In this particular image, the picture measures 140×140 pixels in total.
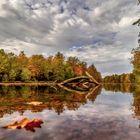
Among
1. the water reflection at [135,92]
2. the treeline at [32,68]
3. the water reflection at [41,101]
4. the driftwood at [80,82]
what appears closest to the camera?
the water reflection at [41,101]

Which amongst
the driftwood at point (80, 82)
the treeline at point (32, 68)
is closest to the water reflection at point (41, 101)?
the driftwood at point (80, 82)

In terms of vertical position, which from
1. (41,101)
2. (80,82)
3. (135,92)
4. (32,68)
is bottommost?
(41,101)

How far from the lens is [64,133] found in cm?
913

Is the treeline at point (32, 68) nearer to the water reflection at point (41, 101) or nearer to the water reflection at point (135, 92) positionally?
the water reflection at point (135, 92)

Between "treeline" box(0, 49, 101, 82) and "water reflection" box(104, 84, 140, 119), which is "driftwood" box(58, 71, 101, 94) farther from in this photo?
"treeline" box(0, 49, 101, 82)

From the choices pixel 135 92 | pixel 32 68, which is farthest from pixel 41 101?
pixel 32 68

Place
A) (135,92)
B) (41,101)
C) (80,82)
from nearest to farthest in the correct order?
(41,101)
(135,92)
(80,82)

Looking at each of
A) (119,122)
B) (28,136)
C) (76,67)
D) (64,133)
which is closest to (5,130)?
(28,136)

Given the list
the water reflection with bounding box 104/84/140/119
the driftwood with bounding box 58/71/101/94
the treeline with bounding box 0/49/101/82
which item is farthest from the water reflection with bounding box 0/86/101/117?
the treeline with bounding box 0/49/101/82

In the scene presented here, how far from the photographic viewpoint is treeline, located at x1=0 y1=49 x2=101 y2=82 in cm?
7994

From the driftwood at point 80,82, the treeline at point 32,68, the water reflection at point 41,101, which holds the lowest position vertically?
the water reflection at point 41,101

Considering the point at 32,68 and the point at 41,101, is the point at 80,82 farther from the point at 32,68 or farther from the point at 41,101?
the point at 32,68

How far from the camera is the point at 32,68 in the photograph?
9338 centimetres

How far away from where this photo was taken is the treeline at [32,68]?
262 feet
